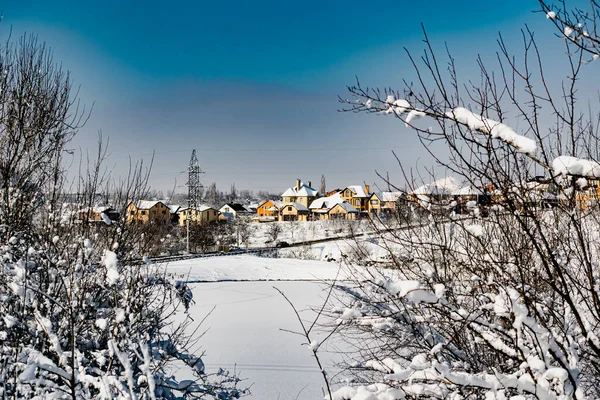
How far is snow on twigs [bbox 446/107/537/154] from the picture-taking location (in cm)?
152

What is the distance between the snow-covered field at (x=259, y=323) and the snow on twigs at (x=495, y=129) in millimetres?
1705

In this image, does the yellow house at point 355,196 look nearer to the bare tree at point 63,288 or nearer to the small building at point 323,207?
the small building at point 323,207

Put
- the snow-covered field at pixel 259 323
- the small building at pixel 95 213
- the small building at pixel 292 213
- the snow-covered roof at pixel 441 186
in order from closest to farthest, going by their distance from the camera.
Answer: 1. the snow-covered roof at pixel 441 186
2. the small building at pixel 95 213
3. the snow-covered field at pixel 259 323
4. the small building at pixel 292 213

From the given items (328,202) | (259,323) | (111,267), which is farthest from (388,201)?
(328,202)

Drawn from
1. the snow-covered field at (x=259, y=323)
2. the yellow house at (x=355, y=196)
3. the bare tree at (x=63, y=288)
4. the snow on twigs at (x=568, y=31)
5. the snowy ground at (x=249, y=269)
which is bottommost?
the snow-covered field at (x=259, y=323)

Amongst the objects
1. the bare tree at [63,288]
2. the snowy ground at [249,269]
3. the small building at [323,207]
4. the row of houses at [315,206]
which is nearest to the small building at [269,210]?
the row of houses at [315,206]

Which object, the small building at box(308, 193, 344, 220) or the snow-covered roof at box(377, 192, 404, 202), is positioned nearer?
the snow-covered roof at box(377, 192, 404, 202)

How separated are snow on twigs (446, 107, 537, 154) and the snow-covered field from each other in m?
1.71

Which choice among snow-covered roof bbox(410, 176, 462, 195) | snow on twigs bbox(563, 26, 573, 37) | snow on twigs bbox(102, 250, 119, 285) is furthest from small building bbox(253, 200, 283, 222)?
snow on twigs bbox(563, 26, 573, 37)

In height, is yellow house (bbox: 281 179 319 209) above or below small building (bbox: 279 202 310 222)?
above

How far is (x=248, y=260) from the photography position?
24.1 meters

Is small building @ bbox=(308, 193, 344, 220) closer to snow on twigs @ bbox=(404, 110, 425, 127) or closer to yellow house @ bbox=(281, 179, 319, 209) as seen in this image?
yellow house @ bbox=(281, 179, 319, 209)

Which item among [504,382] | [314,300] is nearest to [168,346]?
[504,382]

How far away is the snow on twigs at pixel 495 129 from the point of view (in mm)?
1516
